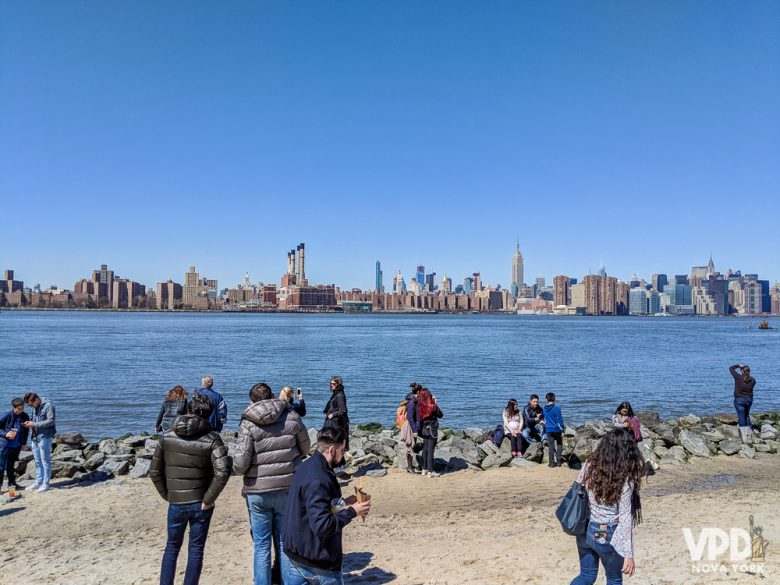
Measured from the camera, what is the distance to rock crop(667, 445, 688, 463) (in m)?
12.9

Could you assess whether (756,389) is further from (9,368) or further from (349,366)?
(9,368)

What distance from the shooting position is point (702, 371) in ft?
139

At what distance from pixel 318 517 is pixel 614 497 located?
83.1 inches

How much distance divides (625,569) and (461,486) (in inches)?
260

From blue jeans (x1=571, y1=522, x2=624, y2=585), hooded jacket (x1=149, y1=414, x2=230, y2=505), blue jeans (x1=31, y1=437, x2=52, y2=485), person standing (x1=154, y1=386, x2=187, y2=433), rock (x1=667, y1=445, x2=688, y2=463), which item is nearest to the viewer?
blue jeans (x1=571, y1=522, x2=624, y2=585)

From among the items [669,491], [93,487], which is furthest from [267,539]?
[669,491]

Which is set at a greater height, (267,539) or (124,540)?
(267,539)

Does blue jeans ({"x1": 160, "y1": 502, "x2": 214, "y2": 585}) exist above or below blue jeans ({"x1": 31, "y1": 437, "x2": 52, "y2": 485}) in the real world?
A: above

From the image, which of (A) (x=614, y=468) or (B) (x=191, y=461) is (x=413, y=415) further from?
(A) (x=614, y=468)

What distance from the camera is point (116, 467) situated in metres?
12.1

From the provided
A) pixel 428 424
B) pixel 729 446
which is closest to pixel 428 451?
pixel 428 424

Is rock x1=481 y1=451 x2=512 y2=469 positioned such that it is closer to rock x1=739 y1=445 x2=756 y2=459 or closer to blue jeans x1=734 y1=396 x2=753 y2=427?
rock x1=739 y1=445 x2=756 y2=459

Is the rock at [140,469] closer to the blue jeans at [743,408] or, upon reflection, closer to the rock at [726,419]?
the blue jeans at [743,408]

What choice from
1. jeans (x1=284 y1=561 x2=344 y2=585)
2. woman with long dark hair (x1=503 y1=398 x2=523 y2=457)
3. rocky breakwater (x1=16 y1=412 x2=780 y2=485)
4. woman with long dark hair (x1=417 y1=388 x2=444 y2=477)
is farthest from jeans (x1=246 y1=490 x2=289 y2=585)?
woman with long dark hair (x1=503 y1=398 x2=523 y2=457)
